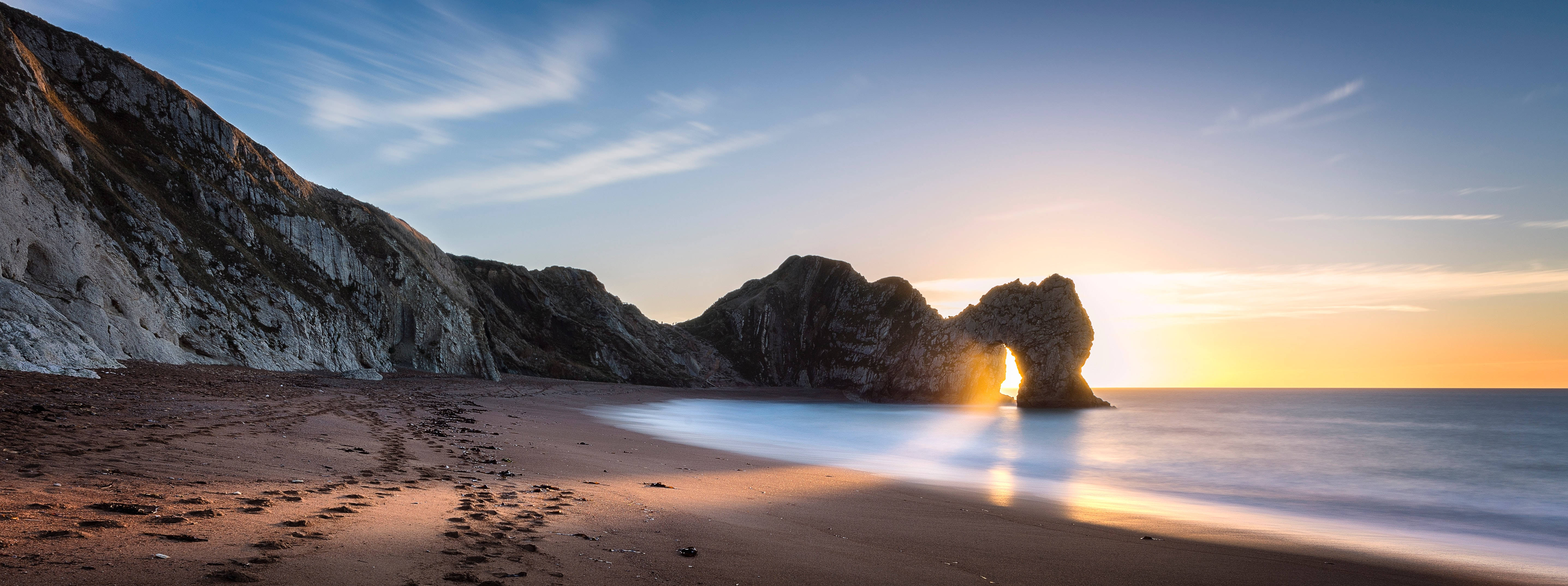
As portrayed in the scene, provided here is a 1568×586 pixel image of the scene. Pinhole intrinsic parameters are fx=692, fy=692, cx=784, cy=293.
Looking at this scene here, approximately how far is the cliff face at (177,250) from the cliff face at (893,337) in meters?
37.4

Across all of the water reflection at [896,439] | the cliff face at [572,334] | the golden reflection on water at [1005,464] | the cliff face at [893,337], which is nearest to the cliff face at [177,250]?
the cliff face at [572,334]

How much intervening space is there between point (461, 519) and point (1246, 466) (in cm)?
Answer: 2377

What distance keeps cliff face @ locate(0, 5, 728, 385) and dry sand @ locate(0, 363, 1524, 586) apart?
8691 mm

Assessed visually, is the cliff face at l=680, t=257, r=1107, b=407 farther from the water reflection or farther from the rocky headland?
the water reflection

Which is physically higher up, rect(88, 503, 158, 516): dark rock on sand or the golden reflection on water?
rect(88, 503, 158, 516): dark rock on sand

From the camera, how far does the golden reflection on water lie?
12.0 meters

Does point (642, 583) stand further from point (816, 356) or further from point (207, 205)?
point (816, 356)

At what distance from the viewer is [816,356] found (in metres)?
88.7

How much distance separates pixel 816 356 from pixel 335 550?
3336 inches

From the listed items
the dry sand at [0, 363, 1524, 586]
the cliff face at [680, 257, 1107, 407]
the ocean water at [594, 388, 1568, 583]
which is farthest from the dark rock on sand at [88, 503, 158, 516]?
the cliff face at [680, 257, 1107, 407]

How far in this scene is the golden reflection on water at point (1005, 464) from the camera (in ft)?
39.4

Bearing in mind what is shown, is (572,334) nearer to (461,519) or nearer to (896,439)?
(896,439)

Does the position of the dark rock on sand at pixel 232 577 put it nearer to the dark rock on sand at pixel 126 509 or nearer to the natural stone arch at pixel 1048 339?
the dark rock on sand at pixel 126 509

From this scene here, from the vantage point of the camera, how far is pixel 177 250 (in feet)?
95.2
